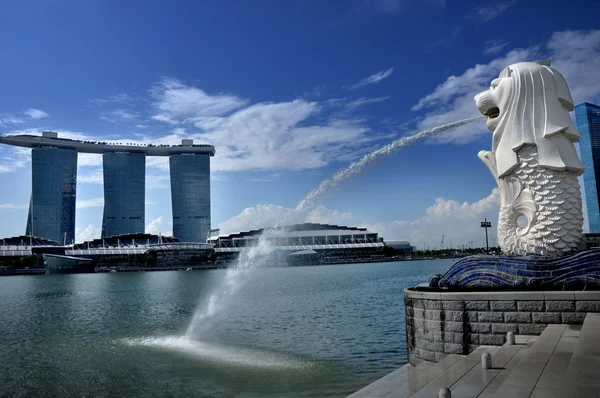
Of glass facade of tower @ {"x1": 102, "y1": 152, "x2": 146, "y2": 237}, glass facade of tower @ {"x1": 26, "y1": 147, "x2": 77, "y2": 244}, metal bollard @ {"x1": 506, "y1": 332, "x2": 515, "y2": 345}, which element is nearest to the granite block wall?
metal bollard @ {"x1": 506, "y1": 332, "x2": 515, "y2": 345}

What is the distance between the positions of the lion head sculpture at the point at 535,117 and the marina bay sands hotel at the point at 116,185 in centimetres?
17263

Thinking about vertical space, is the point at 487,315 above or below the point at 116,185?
below

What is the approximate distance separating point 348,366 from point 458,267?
458 centimetres

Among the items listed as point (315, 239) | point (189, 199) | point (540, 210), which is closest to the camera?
point (540, 210)

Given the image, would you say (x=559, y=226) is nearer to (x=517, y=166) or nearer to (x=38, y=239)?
(x=517, y=166)

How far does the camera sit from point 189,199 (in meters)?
187

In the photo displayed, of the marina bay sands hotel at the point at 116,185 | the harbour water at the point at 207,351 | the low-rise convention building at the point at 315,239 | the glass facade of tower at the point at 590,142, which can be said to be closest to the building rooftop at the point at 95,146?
the marina bay sands hotel at the point at 116,185

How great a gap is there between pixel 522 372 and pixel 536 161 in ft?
30.6

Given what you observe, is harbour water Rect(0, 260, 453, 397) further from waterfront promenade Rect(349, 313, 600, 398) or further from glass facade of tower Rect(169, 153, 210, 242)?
glass facade of tower Rect(169, 153, 210, 242)

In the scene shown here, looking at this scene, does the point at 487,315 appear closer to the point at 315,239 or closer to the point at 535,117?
the point at 535,117

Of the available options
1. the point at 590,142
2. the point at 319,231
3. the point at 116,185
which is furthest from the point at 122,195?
the point at 590,142

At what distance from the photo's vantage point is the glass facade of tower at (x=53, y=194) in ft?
542

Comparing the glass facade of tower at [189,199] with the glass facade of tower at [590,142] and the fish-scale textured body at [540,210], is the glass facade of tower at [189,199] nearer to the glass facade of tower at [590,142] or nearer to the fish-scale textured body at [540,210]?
the glass facade of tower at [590,142]

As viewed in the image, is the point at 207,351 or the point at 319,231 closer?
the point at 207,351
